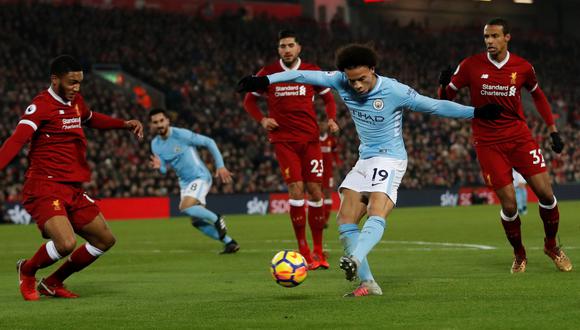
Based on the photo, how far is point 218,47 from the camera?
45.2 meters

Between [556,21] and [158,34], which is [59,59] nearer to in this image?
[158,34]

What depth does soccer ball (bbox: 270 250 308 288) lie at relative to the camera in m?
9.35

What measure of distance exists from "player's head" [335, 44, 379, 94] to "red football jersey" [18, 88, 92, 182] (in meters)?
2.72

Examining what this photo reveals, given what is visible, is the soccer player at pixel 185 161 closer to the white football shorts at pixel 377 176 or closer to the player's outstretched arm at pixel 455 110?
the white football shorts at pixel 377 176

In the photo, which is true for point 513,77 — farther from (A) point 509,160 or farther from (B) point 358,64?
(B) point 358,64

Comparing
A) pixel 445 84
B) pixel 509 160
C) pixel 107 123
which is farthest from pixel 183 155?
pixel 509 160

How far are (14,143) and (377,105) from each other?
10.7 ft

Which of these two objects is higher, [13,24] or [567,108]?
[13,24]

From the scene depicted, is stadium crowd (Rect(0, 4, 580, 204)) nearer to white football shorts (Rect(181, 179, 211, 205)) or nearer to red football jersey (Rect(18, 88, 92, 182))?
white football shorts (Rect(181, 179, 211, 205))

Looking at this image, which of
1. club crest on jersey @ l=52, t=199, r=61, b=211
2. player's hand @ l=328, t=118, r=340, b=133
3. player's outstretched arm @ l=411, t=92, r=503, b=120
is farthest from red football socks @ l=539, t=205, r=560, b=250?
club crest on jersey @ l=52, t=199, r=61, b=211

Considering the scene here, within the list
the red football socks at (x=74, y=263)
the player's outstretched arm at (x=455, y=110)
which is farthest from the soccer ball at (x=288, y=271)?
the red football socks at (x=74, y=263)

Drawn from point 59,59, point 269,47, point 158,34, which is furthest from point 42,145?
point 269,47

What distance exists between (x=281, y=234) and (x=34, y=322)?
13.9 meters

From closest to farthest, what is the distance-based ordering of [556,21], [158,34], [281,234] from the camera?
[281,234] < [158,34] < [556,21]
